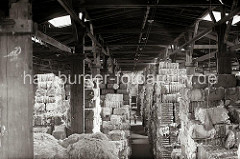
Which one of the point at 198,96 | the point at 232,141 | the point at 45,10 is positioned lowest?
the point at 232,141

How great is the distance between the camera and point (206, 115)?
241 inches

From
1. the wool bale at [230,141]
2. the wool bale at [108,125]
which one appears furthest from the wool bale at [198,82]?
the wool bale at [108,125]

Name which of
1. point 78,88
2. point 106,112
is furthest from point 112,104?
point 78,88

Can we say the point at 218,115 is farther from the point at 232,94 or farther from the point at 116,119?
the point at 116,119

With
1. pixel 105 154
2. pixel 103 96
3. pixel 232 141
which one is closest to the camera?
pixel 105 154

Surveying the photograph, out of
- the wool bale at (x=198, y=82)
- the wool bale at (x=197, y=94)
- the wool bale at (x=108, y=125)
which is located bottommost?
the wool bale at (x=108, y=125)

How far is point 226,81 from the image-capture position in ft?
22.4

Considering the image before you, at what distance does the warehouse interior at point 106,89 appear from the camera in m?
3.82

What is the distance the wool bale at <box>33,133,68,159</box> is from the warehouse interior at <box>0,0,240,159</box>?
17 mm

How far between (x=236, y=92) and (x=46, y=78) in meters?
7.48

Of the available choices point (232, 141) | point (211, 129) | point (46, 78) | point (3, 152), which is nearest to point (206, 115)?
point (211, 129)

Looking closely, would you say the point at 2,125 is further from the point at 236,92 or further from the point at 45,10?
the point at 236,92

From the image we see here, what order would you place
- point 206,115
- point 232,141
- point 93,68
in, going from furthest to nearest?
point 93,68 < point 206,115 < point 232,141

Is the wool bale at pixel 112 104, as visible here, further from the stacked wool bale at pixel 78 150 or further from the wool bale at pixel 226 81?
the stacked wool bale at pixel 78 150
